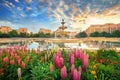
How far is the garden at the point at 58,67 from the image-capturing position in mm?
1979

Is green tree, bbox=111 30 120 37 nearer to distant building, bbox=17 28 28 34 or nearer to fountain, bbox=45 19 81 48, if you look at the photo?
fountain, bbox=45 19 81 48

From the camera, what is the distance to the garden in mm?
1979

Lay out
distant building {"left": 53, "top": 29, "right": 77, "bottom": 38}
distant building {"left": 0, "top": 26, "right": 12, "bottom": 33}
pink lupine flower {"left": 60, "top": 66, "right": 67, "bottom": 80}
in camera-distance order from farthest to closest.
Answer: distant building {"left": 53, "top": 29, "right": 77, "bottom": 38}
distant building {"left": 0, "top": 26, "right": 12, "bottom": 33}
pink lupine flower {"left": 60, "top": 66, "right": 67, "bottom": 80}

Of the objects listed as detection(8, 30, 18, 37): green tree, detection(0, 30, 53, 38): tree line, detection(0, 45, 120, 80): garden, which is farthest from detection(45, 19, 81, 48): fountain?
detection(0, 45, 120, 80): garden

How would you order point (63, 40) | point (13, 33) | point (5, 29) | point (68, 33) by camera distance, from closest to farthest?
point (5, 29), point (13, 33), point (68, 33), point (63, 40)

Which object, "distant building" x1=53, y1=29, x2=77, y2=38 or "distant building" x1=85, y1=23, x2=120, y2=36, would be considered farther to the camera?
"distant building" x1=53, y1=29, x2=77, y2=38

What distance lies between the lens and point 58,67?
2.06 metres

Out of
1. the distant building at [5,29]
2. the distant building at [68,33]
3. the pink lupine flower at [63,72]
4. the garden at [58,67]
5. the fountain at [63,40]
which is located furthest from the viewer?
the distant building at [68,33]

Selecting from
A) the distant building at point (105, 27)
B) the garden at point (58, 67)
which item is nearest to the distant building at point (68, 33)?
the distant building at point (105, 27)

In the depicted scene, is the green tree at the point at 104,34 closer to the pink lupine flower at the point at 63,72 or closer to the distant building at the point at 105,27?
the distant building at the point at 105,27

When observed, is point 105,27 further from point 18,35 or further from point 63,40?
point 18,35

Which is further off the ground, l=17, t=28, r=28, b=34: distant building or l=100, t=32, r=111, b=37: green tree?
l=17, t=28, r=28, b=34: distant building

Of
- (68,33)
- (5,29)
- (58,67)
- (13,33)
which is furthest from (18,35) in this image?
(58,67)

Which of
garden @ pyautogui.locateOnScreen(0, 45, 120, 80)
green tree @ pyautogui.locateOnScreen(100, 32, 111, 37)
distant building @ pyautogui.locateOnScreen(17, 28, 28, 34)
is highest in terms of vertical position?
distant building @ pyautogui.locateOnScreen(17, 28, 28, 34)
